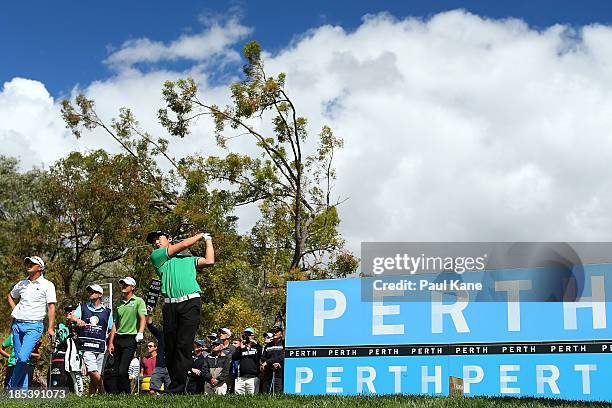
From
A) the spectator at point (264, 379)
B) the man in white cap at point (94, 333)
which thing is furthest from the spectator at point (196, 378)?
the man in white cap at point (94, 333)

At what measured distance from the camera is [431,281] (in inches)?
536

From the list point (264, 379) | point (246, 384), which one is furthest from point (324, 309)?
point (246, 384)

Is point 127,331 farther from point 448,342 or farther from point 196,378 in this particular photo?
point 196,378

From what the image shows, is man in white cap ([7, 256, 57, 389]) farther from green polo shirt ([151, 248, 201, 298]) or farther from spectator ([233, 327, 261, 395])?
spectator ([233, 327, 261, 395])

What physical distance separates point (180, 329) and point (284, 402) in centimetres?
166

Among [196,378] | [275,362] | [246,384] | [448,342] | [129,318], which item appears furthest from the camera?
[196,378]

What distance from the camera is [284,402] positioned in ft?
27.0

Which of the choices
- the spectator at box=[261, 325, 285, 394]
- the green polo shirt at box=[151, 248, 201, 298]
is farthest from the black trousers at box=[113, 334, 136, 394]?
the spectator at box=[261, 325, 285, 394]

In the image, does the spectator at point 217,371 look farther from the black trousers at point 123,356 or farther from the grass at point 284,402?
the grass at point 284,402

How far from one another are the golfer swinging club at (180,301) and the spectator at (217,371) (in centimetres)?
686

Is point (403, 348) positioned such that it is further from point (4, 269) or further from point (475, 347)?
point (4, 269)

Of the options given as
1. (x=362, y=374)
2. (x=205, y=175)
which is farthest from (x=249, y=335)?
(x=205, y=175)

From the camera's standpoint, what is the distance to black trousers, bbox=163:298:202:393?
362 inches

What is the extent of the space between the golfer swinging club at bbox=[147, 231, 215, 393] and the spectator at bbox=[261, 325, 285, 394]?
6579 mm
